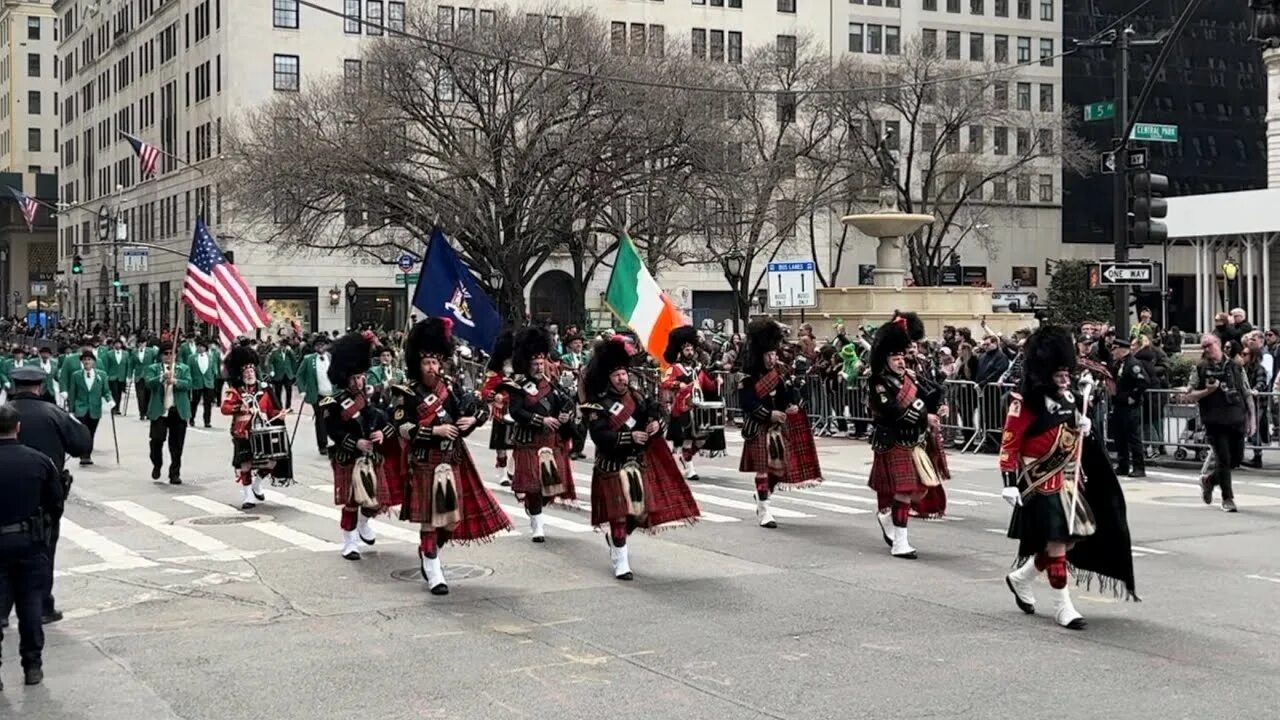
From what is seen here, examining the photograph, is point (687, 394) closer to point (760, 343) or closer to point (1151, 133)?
point (760, 343)


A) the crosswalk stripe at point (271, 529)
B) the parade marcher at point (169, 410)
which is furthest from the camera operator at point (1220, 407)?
the parade marcher at point (169, 410)

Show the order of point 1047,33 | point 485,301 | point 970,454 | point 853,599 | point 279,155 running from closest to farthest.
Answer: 1. point 853,599
2. point 485,301
3. point 970,454
4. point 279,155
5. point 1047,33

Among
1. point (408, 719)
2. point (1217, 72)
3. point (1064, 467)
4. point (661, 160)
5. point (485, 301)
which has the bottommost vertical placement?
point (408, 719)

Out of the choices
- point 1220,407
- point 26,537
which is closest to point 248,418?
point 26,537

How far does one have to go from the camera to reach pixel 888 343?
1225cm

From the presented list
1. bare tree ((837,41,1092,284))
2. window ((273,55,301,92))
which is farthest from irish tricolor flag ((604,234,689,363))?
window ((273,55,301,92))

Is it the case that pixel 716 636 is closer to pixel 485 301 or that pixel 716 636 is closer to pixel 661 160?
pixel 485 301

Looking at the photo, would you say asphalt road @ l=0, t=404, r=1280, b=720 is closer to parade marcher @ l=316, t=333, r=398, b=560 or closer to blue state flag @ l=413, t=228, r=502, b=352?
parade marcher @ l=316, t=333, r=398, b=560

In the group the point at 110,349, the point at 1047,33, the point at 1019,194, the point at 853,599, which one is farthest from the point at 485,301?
the point at 1047,33

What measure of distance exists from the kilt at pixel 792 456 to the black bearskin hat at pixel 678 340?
1.69 metres

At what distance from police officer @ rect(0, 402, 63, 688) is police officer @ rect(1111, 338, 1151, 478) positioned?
1344 centimetres

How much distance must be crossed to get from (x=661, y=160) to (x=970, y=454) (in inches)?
685

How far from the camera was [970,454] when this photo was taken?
2178cm

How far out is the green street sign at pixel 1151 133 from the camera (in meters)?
18.9
